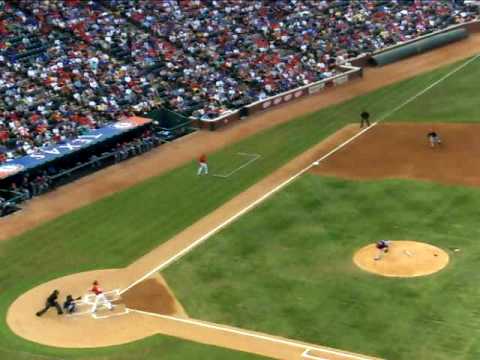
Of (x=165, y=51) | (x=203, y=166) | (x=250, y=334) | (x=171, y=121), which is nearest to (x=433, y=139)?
(x=203, y=166)

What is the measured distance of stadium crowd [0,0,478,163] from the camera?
57.0 m

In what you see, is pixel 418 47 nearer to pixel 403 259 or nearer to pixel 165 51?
pixel 165 51

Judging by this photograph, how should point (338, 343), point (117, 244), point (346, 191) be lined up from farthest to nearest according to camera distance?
point (346, 191), point (117, 244), point (338, 343)

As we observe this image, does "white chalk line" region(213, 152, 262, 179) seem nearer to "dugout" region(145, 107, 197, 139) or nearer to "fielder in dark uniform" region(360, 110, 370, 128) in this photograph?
"dugout" region(145, 107, 197, 139)

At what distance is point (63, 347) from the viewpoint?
103ft

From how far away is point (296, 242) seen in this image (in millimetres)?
39781

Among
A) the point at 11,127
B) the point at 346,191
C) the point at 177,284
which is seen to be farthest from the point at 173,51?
the point at 177,284

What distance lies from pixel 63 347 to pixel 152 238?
36.2 ft

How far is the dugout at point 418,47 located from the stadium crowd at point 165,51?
5.94 feet

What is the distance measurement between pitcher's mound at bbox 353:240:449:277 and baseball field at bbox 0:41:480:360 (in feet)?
0.92

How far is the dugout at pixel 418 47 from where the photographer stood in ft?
247

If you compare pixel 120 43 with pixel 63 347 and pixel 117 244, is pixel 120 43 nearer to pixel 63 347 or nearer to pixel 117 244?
pixel 117 244

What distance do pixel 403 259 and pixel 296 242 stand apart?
553 cm

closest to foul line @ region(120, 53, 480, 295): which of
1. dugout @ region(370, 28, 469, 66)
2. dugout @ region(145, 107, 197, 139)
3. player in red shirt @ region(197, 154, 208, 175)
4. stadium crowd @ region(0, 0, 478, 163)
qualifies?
player in red shirt @ region(197, 154, 208, 175)
